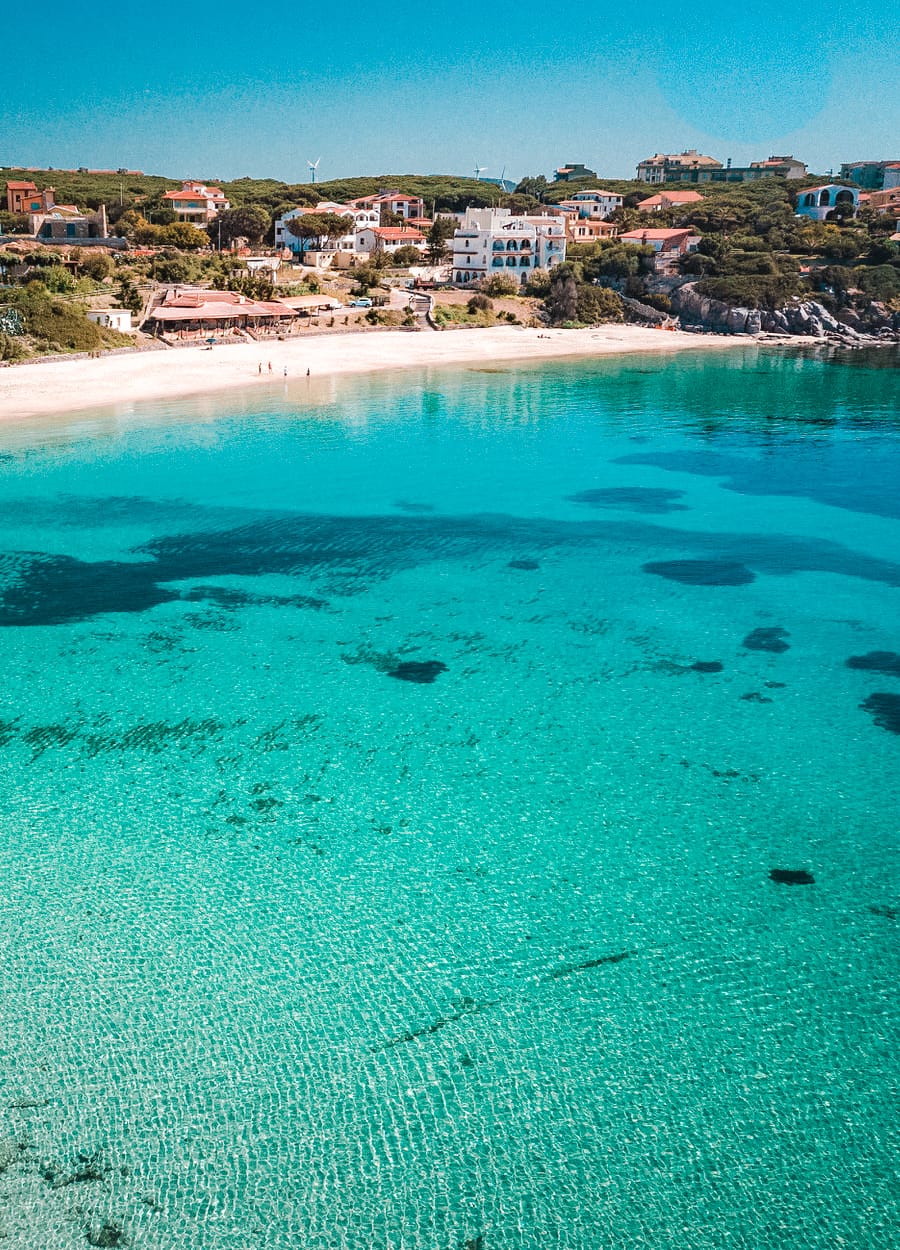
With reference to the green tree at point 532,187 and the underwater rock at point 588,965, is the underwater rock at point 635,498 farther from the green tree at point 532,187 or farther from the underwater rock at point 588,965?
the green tree at point 532,187

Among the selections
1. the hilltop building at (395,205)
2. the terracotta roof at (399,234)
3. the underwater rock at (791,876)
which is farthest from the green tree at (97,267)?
the underwater rock at (791,876)

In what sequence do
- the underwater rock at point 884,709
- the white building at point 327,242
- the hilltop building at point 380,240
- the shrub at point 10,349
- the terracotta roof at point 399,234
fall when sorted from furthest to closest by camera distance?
Answer: the terracotta roof at point 399,234
the hilltop building at point 380,240
the white building at point 327,242
the shrub at point 10,349
the underwater rock at point 884,709

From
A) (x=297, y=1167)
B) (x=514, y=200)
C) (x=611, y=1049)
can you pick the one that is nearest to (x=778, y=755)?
(x=611, y=1049)

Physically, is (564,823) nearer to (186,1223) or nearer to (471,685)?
(471,685)

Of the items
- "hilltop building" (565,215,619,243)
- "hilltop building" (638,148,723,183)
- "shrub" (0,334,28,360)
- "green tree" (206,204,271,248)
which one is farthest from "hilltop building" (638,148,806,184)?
"shrub" (0,334,28,360)

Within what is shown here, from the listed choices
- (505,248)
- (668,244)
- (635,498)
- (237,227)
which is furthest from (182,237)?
(635,498)

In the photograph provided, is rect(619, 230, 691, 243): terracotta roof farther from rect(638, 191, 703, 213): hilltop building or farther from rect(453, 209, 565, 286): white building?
rect(638, 191, 703, 213): hilltop building
